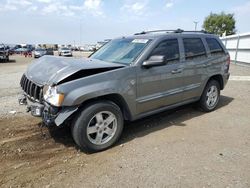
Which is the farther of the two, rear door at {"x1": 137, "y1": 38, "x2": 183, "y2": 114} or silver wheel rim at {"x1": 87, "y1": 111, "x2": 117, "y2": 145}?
rear door at {"x1": 137, "y1": 38, "x2": 183, "y2": 114}

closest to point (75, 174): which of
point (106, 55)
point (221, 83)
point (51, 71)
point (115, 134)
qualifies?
point (115, 134)

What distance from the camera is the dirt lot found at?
309 cm

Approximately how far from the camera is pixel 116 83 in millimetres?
3818

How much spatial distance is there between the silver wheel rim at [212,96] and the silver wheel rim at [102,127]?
289cm

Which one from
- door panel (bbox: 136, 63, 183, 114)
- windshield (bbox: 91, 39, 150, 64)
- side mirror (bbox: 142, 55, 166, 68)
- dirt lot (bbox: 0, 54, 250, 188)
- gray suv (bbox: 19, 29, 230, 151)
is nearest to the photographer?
dirt lot (bbox: 0, 54, 250, 188)

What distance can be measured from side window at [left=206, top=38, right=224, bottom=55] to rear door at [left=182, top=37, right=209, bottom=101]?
0.91 feet

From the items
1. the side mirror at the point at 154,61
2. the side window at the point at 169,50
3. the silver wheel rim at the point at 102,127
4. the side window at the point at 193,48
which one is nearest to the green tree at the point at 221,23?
the side window at the point at 193,48

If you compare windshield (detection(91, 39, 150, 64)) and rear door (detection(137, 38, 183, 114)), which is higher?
windshield (detection(91, 39, 150, 64))

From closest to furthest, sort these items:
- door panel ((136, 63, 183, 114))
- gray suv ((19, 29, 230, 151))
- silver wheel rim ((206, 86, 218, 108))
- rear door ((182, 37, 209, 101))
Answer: gray suv ((19, 29, 230, 151))
door panel ((136, 63, 183, 114))
rear door ((182, 37, 209, 101))
silver wheel rim ((206, 86, 218, 108))

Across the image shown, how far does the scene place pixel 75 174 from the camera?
3.22 metres

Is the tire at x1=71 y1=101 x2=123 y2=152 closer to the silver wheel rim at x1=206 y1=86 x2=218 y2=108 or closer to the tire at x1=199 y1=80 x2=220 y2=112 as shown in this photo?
the tire at x1=199 y1=80 x2=220 y2=112

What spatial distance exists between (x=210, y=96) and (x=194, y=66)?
1.18 meters

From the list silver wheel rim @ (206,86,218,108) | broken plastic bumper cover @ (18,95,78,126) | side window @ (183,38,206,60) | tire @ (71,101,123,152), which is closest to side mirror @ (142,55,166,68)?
tire @ (71,101,123,152)

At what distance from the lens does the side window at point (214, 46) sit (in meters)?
5.67
